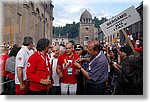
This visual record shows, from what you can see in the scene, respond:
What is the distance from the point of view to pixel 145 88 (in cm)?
241

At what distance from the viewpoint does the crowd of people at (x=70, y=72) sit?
7.58ft

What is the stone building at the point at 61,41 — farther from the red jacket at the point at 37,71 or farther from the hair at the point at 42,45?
the red jacket at the point at 37,71

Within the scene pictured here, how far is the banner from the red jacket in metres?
1.03

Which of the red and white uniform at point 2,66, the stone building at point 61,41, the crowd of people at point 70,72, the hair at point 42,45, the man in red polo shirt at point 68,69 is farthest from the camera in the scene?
the stone building at point 61,41

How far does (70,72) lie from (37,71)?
744mm

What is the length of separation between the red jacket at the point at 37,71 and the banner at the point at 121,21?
1.03 metres

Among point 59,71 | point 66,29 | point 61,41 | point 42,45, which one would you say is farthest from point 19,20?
point 42,45

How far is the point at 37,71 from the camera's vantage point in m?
2.95

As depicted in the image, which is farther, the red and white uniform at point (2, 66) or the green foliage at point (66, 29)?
the green foliage at point (66, 29)

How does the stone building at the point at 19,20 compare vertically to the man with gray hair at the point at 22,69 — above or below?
above

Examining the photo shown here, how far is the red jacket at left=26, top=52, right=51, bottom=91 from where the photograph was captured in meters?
2.92

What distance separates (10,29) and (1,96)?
2705 millimetres

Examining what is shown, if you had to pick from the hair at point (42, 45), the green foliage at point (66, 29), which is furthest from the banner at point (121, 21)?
the green foliage at point (66, 29)

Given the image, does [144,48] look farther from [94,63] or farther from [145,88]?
[94,63]
